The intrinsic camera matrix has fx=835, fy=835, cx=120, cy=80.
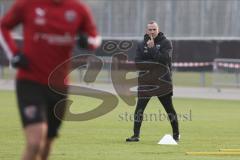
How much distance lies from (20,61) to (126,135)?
8.02m

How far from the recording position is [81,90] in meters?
30.0

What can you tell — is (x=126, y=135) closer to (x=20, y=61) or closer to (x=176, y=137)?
(x=176, y=137)

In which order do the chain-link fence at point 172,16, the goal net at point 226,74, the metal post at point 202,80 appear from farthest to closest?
1. the chain-link fence at point 172,16
2. the metal post at point 202,80
3. the goal net at point 226,74

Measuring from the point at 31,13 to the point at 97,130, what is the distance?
8756 millimetres

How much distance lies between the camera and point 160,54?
14.6 metres

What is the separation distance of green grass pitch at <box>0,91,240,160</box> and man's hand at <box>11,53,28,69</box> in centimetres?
400

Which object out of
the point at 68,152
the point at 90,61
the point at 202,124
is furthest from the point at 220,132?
the point at 90,61

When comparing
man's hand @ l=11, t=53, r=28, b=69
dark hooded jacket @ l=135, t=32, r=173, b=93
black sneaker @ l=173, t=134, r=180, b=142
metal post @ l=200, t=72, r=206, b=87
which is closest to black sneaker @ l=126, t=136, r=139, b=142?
black sneaker @ l=173, t=134, r=180, b=142

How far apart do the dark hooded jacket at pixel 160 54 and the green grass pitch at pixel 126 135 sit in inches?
51.1

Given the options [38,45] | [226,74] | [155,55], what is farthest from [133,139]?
[226,74]

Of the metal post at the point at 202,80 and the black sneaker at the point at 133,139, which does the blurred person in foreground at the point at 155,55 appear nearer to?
the black sneaker at the point at 133,139

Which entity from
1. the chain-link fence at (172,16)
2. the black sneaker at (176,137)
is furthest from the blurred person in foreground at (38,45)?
the chain-link fence at (172,16)

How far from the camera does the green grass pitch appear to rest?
42.3ft

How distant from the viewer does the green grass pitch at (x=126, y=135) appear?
508 inches
